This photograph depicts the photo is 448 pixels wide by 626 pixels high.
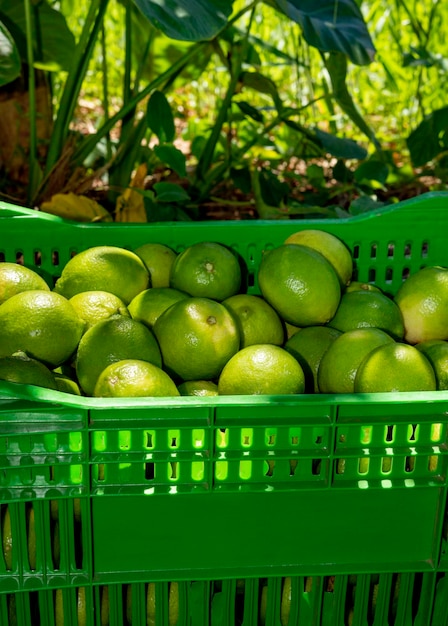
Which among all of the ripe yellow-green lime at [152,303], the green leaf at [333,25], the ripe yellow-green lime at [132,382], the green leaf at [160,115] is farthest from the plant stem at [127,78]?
the ripe yellow-green lime at [132,382]

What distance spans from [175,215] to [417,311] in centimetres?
105

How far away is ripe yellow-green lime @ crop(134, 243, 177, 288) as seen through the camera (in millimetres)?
1764

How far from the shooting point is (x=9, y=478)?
3.74 feet

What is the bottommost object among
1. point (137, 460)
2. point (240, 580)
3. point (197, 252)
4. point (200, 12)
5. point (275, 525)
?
point (240, 580)

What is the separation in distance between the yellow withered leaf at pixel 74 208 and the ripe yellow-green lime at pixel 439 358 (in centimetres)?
118

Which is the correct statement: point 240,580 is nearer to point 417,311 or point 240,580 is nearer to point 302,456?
point 302,456

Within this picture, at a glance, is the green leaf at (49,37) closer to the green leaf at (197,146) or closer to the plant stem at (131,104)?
the plant stem at (131,104)

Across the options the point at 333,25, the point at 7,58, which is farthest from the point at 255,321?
the point at 333,25

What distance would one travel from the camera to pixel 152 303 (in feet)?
5.29

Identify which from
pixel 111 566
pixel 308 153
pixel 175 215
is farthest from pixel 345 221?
pixel 308 153

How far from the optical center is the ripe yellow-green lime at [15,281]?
156 centimetres

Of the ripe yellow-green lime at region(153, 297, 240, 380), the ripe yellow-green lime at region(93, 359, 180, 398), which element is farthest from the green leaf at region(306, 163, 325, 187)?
the ripe yellow-green lime at region(93, 359, 180, 398)

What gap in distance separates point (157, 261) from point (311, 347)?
0.42m

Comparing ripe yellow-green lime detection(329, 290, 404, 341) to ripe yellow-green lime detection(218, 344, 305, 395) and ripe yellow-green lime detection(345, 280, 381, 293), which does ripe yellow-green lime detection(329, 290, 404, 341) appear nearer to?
ripe yellow-green lime detection(345, 280, 381, 293)
